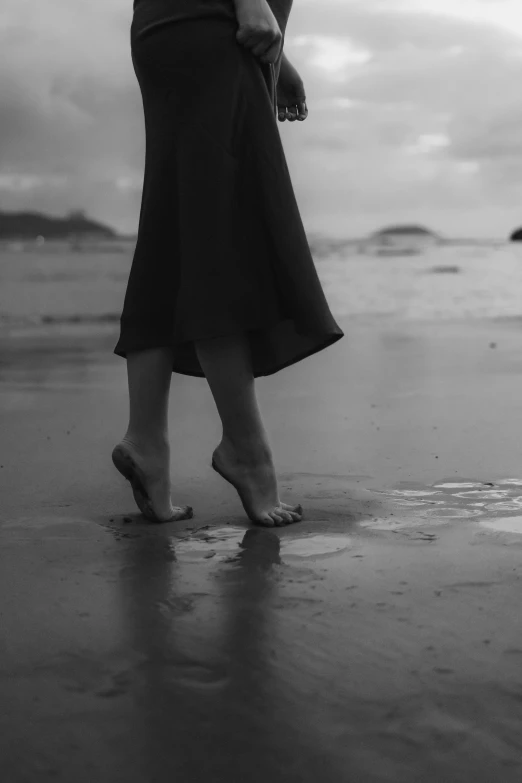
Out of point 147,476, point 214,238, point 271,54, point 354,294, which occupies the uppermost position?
point 354,294

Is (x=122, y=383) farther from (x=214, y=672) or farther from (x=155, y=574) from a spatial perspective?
(x=214, y=672)

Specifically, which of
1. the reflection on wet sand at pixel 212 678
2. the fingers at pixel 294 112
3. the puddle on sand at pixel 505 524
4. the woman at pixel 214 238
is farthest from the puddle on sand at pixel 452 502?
the fingers at pixel 294 112

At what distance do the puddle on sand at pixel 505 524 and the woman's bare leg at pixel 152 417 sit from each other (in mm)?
690

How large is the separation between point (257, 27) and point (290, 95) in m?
0.52

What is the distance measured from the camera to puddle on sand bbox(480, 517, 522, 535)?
204 centimetres

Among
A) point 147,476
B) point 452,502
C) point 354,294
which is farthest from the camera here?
point 354,294

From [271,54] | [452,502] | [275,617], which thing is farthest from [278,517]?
[271,54]

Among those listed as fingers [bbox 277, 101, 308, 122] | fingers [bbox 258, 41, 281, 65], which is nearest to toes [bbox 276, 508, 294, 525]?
fingers [bbox 258, 41, 281, 65]

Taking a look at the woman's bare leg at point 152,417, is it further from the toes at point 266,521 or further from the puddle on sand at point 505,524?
the puddle on sand at point 505,524

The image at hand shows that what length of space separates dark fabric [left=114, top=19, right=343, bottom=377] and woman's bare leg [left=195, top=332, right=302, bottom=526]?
70mm

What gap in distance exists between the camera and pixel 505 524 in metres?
2.09

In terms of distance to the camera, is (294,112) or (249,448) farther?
(294,112)

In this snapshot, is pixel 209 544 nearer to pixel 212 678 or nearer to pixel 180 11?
pixel 212 678

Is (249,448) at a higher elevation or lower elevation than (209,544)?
higher
